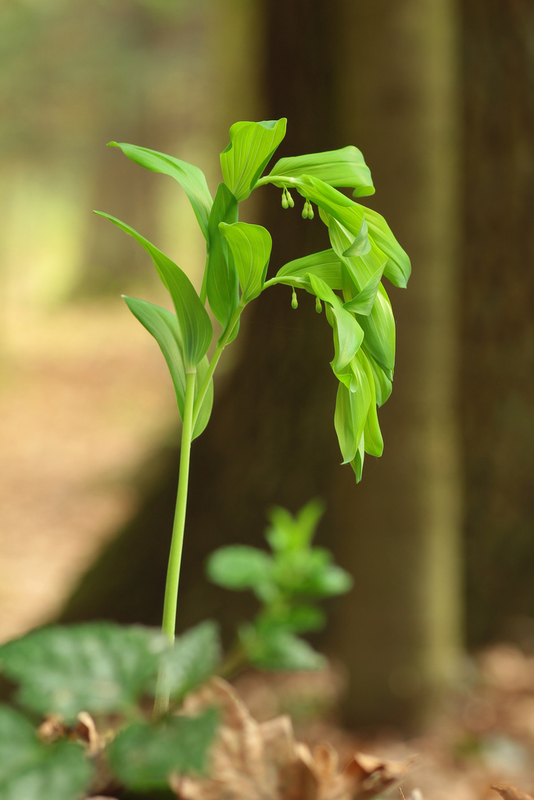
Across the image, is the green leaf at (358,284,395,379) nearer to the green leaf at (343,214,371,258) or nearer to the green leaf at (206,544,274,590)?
the green leaf at (343,214,371,258)

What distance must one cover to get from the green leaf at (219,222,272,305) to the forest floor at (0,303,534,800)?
1.11ft

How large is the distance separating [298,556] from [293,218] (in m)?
0.58

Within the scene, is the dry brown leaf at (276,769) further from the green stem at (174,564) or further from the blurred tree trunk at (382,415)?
the blurred tree trunk at (382,415)

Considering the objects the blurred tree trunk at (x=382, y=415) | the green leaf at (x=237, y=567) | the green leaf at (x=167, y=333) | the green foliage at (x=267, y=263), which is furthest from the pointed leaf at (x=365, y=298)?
the blurred tree trunk at (x=382, y=415)

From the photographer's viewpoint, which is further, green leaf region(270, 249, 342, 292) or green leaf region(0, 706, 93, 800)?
green leaf region(270, 249, 342, 292)

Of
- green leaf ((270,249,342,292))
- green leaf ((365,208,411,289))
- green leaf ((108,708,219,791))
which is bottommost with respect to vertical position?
green leaf ((108,708,219,791))

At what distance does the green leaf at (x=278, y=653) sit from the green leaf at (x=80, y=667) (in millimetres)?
649

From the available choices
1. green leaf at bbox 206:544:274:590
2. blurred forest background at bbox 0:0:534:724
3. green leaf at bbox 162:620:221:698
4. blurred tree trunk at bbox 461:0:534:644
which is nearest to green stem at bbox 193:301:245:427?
green leaf at bbox 162:620:221:698

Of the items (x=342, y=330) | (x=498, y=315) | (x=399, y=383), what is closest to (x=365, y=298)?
(x=342, y=330)

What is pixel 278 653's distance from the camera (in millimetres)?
991

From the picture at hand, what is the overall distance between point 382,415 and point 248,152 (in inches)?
46.7

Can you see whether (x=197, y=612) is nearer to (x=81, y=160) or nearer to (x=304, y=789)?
(x=304, y=789)

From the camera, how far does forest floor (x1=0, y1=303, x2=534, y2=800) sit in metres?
1.67

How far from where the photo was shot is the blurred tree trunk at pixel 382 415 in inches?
57.0
